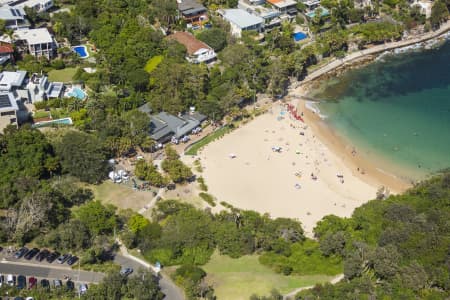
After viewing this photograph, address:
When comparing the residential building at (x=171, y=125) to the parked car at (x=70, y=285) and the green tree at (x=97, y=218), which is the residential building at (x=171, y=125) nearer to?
the green tree at (x=97, y=218)

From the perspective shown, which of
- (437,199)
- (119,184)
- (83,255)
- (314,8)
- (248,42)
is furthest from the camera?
(314,8)

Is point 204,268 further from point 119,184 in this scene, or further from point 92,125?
point 92,125

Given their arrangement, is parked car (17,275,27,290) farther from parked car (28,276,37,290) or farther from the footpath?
the footpath

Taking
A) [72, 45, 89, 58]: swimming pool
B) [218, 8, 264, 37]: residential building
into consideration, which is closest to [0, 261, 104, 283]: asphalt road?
[72, 45, 89, 58]: swimming pool

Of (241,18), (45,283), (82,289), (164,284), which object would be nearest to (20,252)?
(45,283)

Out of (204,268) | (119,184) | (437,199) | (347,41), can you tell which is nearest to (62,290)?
(204,268)

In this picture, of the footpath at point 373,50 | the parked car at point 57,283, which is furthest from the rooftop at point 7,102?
the footpath at point 373,50
